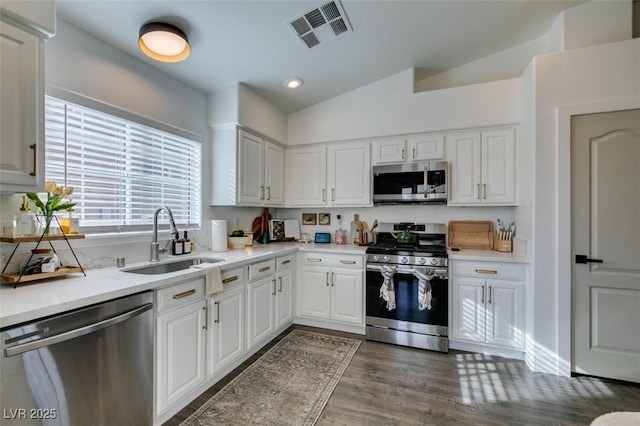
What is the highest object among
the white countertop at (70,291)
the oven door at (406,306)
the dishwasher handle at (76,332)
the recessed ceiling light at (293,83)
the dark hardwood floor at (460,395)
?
the recessed ceiling light at (293,83)

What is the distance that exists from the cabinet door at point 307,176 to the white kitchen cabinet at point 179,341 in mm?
2013

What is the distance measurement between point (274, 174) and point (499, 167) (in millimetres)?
2610

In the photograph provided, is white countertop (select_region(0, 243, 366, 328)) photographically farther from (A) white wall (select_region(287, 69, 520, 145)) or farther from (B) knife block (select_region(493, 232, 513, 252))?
(B) knife block (select_region(493, 232, 513, 252))

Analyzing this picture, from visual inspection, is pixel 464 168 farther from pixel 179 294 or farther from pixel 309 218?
pixel 179 294

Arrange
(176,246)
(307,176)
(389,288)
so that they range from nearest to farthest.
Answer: (176,246)
(389,288)
(307,176)

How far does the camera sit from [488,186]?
118 inches

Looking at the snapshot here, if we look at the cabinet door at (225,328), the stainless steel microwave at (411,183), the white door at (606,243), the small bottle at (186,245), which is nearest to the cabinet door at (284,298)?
the cabinet door at (225,328)

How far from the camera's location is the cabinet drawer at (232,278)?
7.29 feet

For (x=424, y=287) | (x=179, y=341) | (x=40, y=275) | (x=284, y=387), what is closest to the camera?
(x=40, y=275)

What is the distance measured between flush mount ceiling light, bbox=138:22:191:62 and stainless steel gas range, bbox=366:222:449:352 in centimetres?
245

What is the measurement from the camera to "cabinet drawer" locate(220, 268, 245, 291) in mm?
2221

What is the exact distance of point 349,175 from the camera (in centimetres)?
356

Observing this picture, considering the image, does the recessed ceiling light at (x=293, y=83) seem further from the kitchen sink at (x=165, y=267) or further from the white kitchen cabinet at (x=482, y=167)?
the kitchen sink at (x=165, y=267)

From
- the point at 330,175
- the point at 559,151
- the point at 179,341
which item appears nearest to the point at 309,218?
the point at 330,175
